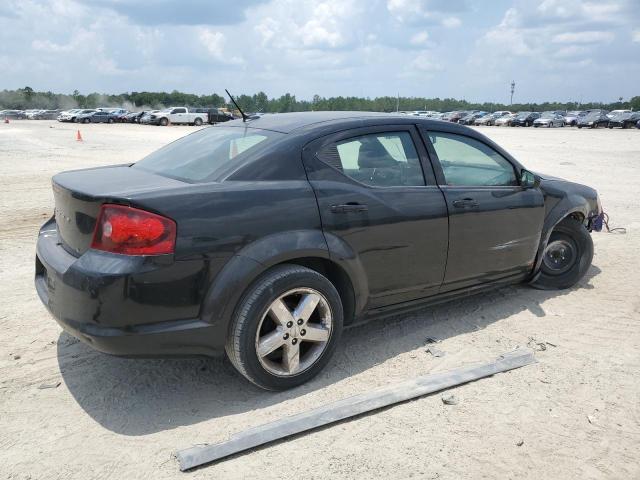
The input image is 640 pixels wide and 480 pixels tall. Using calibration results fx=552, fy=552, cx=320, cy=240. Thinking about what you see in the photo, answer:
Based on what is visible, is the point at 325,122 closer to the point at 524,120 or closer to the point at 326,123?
the point at 326,123

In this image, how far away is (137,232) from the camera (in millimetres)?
2809

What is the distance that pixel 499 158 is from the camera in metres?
4.52

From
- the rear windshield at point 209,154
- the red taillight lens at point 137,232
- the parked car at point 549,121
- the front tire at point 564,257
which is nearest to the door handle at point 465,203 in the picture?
the rear windshield at point 209,154

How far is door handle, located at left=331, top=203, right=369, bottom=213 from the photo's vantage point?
11.2 ft

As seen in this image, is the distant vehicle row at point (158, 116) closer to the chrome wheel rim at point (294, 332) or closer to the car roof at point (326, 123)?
the car roof at point (326, 123)

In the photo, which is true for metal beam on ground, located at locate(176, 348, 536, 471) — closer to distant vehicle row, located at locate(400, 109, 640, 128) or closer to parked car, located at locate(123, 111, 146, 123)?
distant vehicle row, located at locate(400, 109, 640, 128)

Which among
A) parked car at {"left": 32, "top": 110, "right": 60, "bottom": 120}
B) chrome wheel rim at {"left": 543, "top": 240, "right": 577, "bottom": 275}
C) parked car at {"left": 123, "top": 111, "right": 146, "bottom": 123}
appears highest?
chrome wheel rim at {"left": 543, "top": 240, "right": 577, "bottom": 275}

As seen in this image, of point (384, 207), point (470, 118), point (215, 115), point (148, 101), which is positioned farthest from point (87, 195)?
point (148, 101)

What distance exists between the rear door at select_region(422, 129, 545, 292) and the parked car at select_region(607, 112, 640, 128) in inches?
1931

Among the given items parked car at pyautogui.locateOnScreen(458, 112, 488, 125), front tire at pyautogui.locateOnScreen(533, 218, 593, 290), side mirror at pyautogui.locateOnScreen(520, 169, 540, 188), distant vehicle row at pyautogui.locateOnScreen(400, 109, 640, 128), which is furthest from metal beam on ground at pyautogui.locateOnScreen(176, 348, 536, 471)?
parked car at pyautogui.locateOnScreen(458, 112, 488, 125)

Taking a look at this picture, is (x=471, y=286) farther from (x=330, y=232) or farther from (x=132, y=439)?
(x=132, y=439)

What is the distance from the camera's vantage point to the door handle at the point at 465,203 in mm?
4000

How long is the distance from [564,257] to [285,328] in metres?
3.29

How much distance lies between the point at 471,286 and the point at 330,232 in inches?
59.4
